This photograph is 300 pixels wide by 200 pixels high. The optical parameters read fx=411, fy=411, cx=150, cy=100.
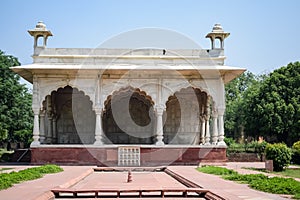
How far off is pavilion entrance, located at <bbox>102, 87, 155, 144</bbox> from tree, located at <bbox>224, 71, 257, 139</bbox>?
2200 cm

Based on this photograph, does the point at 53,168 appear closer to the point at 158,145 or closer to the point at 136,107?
the point at 158,145

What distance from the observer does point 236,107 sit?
44.7m

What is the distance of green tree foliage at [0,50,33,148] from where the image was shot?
102 feet

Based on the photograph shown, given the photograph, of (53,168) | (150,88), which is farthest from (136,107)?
(53,168)

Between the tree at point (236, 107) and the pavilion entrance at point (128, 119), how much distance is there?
2200 cm

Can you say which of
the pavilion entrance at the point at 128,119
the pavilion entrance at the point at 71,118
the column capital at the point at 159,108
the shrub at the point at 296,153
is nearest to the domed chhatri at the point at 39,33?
the pavilion entrance at the point at 71,118

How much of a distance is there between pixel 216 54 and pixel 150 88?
349 cm

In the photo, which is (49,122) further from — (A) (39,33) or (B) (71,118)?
(A) (39,33)

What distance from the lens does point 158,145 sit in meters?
17.6

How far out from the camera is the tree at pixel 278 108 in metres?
30.8

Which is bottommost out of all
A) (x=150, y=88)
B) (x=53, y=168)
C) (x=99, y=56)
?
(x=53, y=168)

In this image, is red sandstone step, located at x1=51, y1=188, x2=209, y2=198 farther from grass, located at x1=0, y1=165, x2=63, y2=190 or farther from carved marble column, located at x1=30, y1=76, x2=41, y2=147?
carved marble column, located at x1=30, y1=76, x2=41, y2=147

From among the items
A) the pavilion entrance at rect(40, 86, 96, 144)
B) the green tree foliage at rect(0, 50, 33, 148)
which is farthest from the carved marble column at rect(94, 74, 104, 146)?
the green tree foliage at rect(0, 50, 33, 148)

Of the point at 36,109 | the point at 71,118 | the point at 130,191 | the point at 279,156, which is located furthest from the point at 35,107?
the point at 130,191
